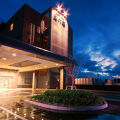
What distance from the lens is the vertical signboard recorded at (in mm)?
32219

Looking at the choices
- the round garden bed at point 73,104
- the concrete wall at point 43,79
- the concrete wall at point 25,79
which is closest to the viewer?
the round garden bed at point 73,104

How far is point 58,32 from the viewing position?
33719 millimetres

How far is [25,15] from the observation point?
113ft

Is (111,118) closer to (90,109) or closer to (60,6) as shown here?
(90,109)

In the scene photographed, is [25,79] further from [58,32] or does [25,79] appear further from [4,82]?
[58,32]

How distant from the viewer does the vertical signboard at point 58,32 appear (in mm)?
32219

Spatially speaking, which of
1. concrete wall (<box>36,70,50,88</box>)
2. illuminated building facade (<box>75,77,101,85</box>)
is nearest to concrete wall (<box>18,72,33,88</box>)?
concrete wall (<box>36,70,50,88</box>)

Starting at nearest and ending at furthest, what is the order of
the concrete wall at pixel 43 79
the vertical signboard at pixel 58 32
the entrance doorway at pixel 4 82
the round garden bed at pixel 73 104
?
the round garden bed at pixel 73 104
the entrance doorway at pixel 4 82
the vertical signboard at pixel 58 32
the concrete wall at pixel 43 79

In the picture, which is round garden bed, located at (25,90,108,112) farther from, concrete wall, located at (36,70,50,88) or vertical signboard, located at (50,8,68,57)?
concrete wall, located at (36,70,50,88)

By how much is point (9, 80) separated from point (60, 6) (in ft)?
85.2

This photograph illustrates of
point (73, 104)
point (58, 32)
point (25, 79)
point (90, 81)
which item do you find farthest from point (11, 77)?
point (73, 104)

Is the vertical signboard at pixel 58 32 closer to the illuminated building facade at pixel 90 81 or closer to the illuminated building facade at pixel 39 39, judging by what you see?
the illuminated building facade at pixel 39 39

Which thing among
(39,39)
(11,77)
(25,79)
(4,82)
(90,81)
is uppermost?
(39,39)

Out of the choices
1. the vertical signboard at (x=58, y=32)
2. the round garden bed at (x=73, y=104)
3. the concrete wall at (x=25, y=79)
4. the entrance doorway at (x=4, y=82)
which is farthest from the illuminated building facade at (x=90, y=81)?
the round garden bed at (x=73, y=104)
